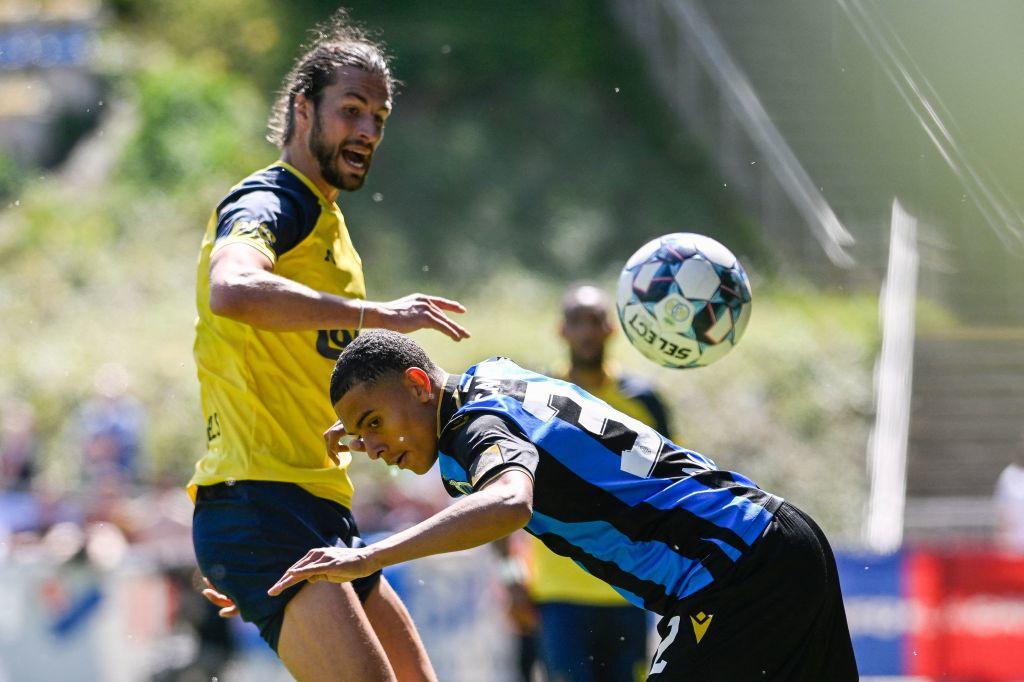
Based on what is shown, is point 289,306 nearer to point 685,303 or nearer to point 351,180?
point 351,180

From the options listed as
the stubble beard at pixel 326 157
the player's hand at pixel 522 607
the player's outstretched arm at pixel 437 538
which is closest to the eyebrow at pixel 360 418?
the player's outstretched arm at pixel 437 538

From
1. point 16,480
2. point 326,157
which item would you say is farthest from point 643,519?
point 16,480

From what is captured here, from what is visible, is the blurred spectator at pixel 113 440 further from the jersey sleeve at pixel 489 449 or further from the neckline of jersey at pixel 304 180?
the jersey sleeve at pixel 489 449

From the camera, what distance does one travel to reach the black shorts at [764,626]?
3.61 m

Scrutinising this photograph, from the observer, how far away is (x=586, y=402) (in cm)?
375

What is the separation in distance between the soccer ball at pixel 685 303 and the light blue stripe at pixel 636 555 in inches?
51.7

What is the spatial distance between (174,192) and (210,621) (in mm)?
14235

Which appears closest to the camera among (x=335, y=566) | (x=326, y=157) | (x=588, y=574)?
(x=335, y=566)

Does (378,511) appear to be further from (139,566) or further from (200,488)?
(200,488)

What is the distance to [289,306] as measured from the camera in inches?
149

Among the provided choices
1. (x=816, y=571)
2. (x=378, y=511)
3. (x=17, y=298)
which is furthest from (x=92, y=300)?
(x=816, y=571)

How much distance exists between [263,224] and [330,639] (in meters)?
1.22

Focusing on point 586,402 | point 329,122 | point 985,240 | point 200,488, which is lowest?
point 200,488

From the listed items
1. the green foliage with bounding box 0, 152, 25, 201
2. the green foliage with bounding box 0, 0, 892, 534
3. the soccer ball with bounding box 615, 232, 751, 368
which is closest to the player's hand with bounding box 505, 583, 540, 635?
the soccer ball with bounding box 615, 232, 751, 368
